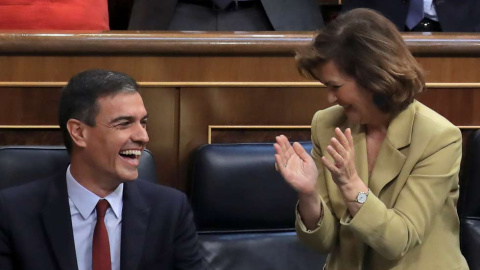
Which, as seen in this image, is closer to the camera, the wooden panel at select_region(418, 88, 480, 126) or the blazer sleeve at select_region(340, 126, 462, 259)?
the blazer sleeve at select_region(340, 126, 462, 259)

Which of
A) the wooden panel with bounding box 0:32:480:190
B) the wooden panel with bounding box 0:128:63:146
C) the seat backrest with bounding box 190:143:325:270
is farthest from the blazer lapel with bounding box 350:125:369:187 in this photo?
the wooden panel with bounding box 0:128:63:146

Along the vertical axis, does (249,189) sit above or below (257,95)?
below

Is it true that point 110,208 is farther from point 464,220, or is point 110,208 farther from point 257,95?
point 464,220

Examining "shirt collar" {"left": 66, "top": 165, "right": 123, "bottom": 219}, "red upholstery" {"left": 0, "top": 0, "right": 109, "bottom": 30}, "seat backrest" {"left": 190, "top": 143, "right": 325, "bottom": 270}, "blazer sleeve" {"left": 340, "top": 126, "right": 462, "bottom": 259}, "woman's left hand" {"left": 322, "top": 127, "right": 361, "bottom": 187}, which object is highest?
"red upholstery" {"left": 0, "top": 0, "right": 109, "bottom": 30}

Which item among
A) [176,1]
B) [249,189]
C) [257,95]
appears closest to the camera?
[249,189]

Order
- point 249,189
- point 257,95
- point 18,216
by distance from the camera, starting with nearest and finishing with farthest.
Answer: point 18,216 → point 249,189 → point 257,95

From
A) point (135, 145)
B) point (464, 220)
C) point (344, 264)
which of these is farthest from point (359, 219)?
point (464, 220)

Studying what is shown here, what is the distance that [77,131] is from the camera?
4.32ft

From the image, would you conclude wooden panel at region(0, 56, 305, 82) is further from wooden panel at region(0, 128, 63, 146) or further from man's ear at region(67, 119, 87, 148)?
man's ear at region(67, 119, 87, 148)

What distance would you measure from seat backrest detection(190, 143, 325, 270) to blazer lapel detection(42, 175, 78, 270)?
1.01 ft

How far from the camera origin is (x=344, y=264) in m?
1.28

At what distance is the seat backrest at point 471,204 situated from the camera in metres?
1.54

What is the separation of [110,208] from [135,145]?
10cm

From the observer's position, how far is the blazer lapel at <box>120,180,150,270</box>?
1285 mm
